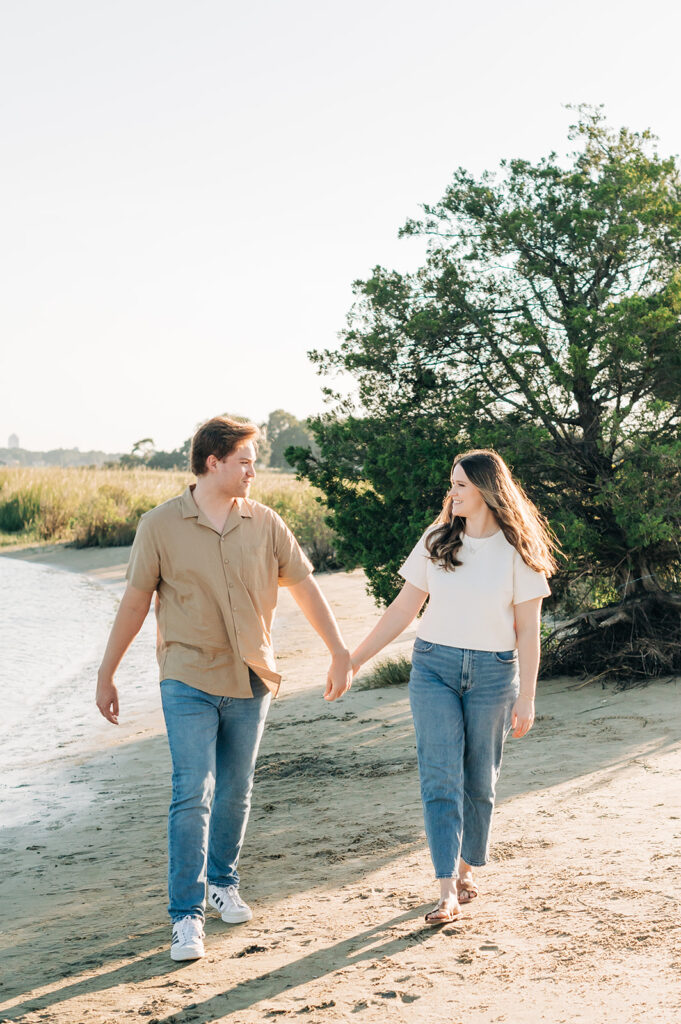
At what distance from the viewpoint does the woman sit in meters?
4.41

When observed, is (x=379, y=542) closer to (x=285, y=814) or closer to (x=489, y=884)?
(x=285, y=814)

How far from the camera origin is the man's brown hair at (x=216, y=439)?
4500mm

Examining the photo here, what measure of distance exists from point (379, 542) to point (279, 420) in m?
75.0

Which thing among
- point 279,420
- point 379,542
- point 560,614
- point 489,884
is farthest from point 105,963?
point 279,420

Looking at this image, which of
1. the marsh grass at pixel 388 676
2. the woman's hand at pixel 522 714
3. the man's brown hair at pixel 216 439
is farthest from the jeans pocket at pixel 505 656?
the marsh grass at pixel 388 676

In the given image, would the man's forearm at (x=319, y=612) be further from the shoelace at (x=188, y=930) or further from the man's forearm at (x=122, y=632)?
the shoelace at (x=188, y=930)

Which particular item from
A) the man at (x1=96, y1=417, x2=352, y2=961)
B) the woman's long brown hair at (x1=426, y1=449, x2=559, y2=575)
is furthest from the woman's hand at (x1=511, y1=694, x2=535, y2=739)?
the man at (x1=96, y1=417, x2=352, y2=961)

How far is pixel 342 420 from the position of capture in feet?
33.3

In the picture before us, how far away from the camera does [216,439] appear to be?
450 cm

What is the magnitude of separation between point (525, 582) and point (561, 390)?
5.15 meters

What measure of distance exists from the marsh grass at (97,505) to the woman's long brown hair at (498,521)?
17272 millimetres

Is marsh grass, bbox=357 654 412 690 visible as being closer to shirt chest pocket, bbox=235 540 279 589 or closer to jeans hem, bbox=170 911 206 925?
shirt chest pocket, bbox=235 540 279 589

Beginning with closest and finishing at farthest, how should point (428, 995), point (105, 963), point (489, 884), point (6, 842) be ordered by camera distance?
point (428, 995)
point (105, 963)
point (489, 884)
point (6, 842)

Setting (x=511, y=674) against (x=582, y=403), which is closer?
(x=511, y=674)
